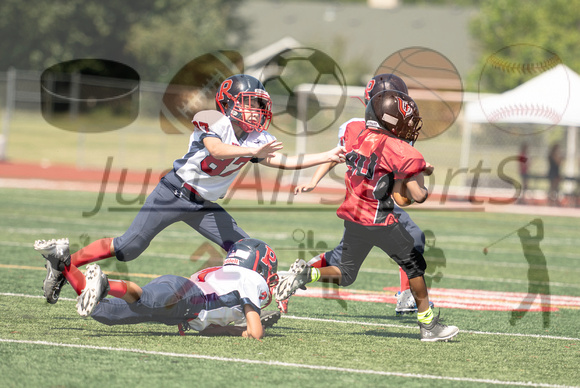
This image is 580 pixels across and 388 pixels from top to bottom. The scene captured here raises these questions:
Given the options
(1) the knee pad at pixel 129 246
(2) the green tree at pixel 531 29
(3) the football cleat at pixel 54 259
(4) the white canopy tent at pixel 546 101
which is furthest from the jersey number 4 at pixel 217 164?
(2) the green tree at pixel 531 29

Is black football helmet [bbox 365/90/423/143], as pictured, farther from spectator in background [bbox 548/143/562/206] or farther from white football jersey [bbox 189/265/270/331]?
spectator in background [bbox 548/143/562/206]

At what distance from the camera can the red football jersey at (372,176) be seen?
574cm

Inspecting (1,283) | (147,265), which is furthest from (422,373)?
(147,265)

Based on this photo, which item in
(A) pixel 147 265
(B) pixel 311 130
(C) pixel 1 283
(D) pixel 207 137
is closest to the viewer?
(D) pixel 207 137

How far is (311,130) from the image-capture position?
89.7 feet

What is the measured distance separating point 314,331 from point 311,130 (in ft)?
70.9

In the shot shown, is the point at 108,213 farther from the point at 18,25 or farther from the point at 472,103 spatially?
the point at 18,25

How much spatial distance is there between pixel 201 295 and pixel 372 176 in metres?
1.47

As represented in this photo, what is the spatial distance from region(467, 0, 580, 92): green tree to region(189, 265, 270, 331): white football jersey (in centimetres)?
2767

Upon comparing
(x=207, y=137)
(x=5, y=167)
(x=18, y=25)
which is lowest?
(x=5, y=167)

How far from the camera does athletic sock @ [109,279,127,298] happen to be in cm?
509

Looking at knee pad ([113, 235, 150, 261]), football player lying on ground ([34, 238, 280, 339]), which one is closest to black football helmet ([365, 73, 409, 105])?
football player lying on ground ([34, 238, 280, 339])

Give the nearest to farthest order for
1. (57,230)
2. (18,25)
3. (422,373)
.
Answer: (422,373) → (57,230) → (18,25)

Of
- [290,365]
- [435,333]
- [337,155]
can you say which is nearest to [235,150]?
[337,155]
